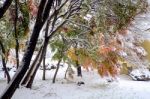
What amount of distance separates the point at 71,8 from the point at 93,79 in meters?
12.4

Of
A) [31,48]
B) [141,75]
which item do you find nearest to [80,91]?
[141,75]

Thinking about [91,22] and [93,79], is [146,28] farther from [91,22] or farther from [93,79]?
[91,22]

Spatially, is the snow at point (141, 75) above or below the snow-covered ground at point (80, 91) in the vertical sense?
above

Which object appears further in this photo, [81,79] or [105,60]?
[81,79]

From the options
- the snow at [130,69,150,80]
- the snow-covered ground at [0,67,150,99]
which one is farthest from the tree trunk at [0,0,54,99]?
the snow at [130,69,150,80]

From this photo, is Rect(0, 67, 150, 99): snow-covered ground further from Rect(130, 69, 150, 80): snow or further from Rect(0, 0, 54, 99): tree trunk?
Rect(0, 0, 54, 99): tree trunk

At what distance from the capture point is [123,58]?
902 inches

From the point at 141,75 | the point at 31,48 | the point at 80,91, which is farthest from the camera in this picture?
the point at 141,75

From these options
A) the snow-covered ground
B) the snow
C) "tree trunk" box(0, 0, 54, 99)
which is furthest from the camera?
the snow

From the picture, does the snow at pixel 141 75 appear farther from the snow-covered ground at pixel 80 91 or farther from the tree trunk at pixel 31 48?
the tree trunk at pixel 31 48

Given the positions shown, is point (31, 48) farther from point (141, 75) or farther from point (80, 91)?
point (141, 75)

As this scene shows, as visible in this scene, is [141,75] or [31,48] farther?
[141,75]

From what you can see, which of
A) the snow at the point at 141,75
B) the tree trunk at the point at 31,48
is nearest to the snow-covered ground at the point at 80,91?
the snow at the point at 141,75

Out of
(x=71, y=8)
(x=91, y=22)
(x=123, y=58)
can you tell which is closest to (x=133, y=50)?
(x=123, y=58)
